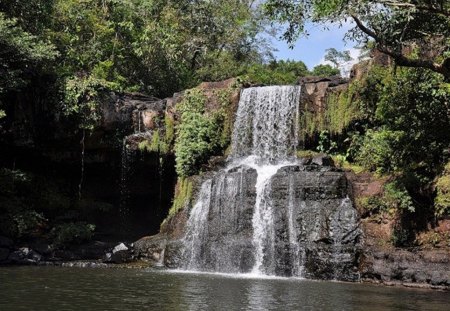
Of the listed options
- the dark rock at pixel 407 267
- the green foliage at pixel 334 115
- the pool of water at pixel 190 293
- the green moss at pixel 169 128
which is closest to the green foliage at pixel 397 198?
the dark rock at pixel 407 267

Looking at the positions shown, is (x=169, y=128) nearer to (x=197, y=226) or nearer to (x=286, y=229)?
(x=197, y=226)

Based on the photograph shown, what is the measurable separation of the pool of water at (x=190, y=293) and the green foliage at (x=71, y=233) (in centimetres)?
568

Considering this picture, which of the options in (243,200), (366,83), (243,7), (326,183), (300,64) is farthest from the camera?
(300,64)

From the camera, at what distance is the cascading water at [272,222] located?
1645 cm

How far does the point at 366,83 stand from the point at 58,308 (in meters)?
15.9

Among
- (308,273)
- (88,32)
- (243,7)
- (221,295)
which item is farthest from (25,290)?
(243,7)

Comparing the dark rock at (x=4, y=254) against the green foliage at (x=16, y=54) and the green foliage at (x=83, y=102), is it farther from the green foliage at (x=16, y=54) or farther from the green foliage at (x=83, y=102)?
the green foliage at (x=83, y=102)

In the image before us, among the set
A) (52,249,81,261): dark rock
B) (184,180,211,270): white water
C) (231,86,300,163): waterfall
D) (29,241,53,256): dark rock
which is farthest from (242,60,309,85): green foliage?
(29,241,53,256): dark rock

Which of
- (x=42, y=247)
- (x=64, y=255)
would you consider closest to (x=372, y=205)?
(x=64, y=255)

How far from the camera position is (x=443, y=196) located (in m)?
15.6

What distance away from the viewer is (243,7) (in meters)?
43.5

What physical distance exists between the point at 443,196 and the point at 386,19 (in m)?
5.31

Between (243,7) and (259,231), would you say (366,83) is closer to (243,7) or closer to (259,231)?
(259,231)

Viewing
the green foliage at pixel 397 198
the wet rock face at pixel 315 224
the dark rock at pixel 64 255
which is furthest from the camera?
the dark rock at pixel 64 255
